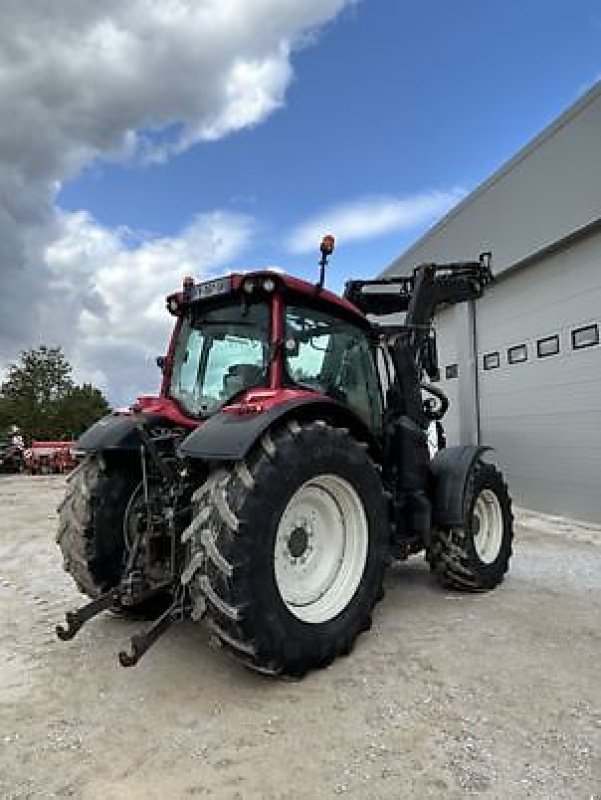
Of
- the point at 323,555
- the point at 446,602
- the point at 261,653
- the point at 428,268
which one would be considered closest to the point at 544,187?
the point at 428,268

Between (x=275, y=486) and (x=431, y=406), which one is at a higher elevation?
(x=431, y=406)

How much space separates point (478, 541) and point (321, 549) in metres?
2.02

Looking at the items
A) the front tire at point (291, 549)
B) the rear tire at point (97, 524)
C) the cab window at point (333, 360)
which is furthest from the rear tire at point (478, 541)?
the rear tire at point (97, 524)

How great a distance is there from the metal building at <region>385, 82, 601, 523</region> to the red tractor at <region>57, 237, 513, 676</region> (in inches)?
159

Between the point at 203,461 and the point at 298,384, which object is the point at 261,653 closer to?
the point at 203,461

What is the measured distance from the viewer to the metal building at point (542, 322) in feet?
29.6

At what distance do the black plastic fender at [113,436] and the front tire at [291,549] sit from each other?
1025 mm

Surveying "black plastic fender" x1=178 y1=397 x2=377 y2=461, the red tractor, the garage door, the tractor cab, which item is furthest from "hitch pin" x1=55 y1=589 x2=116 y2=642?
the garage door

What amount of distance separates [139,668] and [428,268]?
379 cm

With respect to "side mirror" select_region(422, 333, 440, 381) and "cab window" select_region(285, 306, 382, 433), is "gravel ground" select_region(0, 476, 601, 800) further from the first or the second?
"side mirror" select_region(422, 333, 440, 381)

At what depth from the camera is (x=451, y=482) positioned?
546 cm

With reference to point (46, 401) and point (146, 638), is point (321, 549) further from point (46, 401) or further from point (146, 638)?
A: point (46, 401)

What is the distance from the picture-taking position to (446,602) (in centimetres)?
530

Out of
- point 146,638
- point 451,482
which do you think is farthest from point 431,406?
point 146,638
